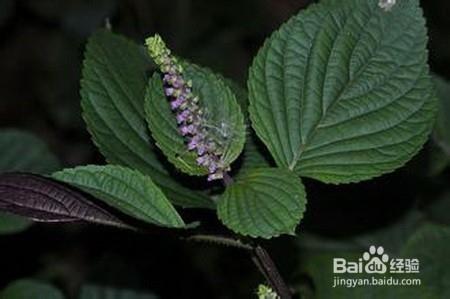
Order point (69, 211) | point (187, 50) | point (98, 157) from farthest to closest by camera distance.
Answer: point (187, 50) < point (98, 157) < point (69, 211)

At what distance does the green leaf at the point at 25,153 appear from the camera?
1994 millimetres

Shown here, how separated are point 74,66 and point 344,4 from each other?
201cm

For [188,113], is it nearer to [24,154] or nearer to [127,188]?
[127,188]

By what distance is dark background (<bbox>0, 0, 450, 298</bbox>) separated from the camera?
7.99 feet

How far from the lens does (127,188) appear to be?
1.09 m

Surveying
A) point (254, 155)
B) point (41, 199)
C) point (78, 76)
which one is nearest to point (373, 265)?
point (254, 155)

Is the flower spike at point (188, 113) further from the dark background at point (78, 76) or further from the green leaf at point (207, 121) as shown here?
the dark background at point (78, 76)

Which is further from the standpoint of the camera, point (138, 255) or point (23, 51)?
point (23, 51)

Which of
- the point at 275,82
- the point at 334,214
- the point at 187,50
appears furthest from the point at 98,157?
the point at 275,82

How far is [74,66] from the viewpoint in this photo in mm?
3084

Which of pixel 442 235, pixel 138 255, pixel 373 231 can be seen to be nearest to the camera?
pixel 442 235

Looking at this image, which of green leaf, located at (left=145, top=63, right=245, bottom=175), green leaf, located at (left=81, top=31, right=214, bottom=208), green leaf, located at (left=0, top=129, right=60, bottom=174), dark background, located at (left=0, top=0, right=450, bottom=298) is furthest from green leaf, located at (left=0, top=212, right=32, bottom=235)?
green leaf, located at (left=145, top=63, right=245, bottom=175)

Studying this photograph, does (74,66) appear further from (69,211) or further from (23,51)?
(69,211)

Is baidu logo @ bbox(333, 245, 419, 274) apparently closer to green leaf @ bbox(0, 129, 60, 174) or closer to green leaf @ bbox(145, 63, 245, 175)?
green leaf @ bbox(145, 63, 245, 175)
